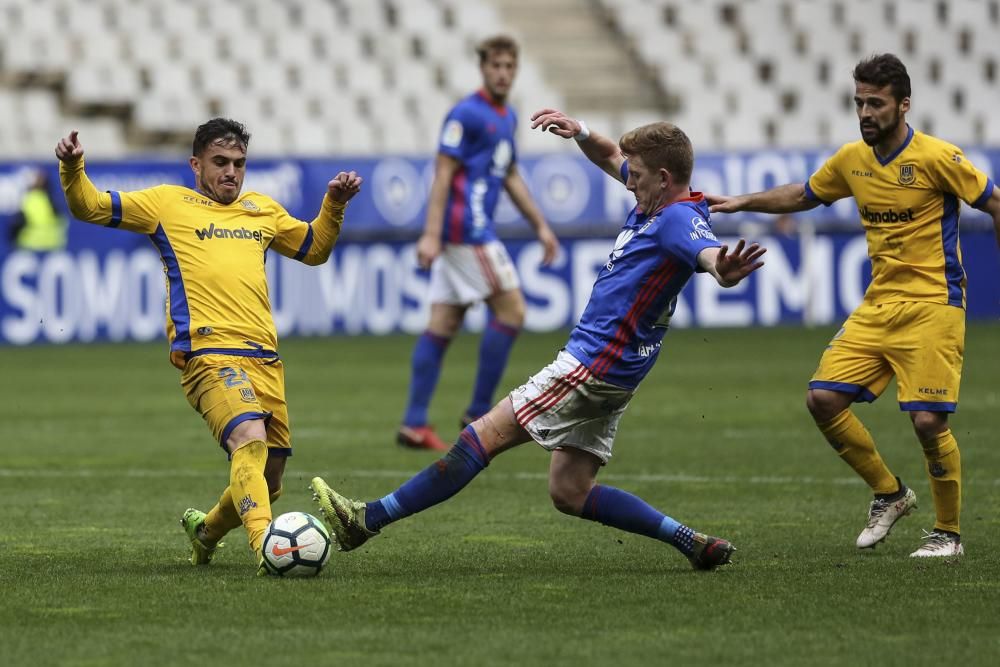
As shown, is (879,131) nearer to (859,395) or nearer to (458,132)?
(859,395)

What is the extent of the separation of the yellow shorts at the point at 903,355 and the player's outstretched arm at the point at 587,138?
3.52 ft

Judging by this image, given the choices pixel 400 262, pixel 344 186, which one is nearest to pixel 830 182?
pixel 344 186

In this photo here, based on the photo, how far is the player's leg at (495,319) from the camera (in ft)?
35.2

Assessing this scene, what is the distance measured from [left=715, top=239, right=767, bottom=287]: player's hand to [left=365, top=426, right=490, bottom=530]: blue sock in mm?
1142

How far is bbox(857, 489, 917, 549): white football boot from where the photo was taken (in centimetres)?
657

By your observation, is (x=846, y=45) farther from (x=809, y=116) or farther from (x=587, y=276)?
(x=587, y=276)

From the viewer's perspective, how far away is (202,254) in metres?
6.24

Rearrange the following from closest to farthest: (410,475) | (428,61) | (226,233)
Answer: (226,233)
(410,475)
(428,61)

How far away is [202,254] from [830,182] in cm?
239

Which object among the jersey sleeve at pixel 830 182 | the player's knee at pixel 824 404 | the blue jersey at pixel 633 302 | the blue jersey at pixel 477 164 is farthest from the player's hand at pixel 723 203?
the blue jersey at pixel 477 164

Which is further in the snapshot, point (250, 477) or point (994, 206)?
point (994, 206)

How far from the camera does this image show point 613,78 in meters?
24.7

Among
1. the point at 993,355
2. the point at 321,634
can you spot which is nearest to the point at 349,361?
the point at 993,355

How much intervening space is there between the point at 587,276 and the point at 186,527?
1411cm
